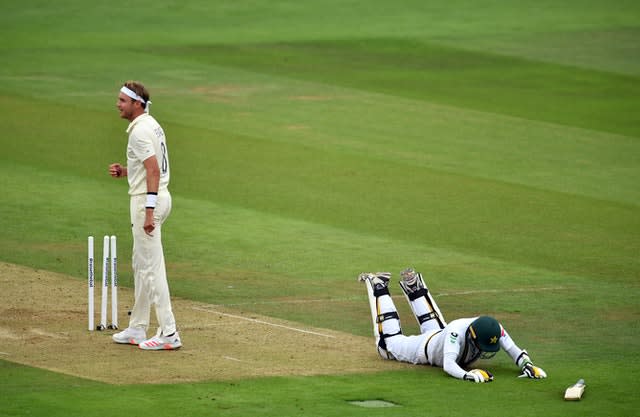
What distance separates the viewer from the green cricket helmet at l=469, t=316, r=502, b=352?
1158 centimetres

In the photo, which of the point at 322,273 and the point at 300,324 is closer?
the point at 300,324

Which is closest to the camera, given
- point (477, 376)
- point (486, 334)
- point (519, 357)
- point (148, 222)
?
point (486, 334)

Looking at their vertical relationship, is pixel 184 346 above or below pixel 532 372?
below

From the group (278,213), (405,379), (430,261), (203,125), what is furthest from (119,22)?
(405,379)

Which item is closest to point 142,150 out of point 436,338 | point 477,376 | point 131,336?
point 131,336

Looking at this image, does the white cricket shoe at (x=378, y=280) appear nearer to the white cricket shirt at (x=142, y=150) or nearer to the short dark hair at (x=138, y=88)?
the white cricket shirt at (x=142, y=150)

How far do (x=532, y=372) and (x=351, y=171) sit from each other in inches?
451

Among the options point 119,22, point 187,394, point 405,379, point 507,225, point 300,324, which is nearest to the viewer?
point 187,394

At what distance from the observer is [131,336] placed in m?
12.8

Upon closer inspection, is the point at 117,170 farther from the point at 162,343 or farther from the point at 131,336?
the point at 162,343

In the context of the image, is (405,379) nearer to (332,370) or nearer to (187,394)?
(332,370)

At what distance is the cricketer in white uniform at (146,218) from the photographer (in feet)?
41.4

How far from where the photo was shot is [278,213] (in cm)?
2011

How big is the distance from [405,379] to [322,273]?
4.95m
